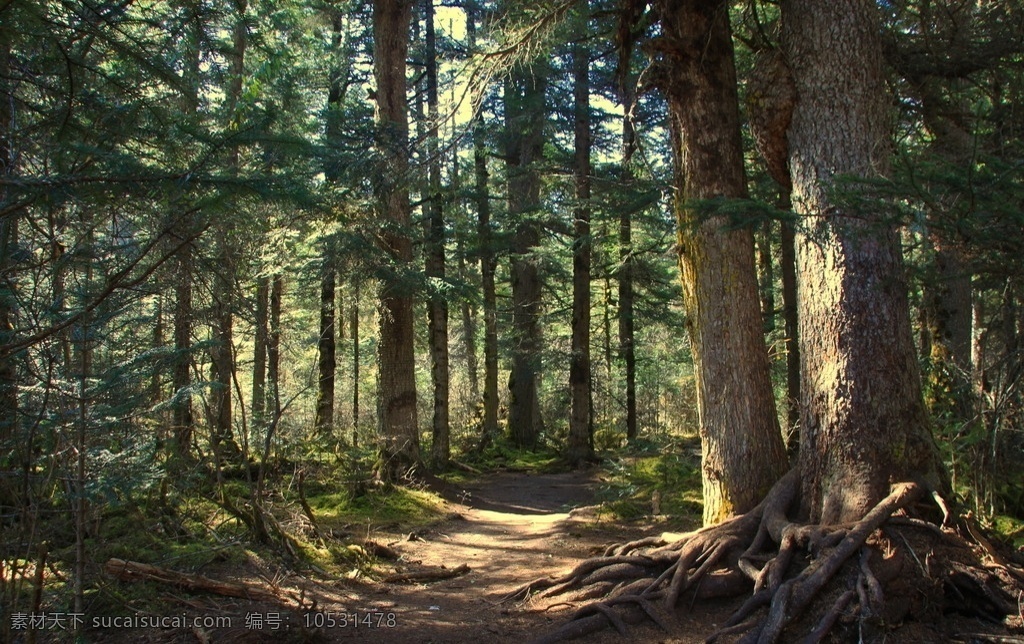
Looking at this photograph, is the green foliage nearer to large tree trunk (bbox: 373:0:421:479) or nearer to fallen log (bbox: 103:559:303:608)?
large tree trunk (bbox: 373:0:421:479)

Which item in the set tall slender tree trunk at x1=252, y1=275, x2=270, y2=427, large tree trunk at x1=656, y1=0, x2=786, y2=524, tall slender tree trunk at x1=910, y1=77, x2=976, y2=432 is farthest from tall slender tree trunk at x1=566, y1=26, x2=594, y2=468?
large tree trunk at x1=656, y1=0, x2=786, y2=524

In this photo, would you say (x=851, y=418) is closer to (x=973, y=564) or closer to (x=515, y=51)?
(x=973, y=564)

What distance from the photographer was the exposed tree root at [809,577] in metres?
4.29

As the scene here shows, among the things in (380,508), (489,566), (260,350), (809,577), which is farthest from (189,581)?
(260,350)

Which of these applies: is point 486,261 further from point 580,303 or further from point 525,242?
point 580,303

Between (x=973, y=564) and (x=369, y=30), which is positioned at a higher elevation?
(x=369, y=30)

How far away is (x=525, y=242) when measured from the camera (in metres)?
18.7

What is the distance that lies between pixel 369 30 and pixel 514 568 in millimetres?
15808

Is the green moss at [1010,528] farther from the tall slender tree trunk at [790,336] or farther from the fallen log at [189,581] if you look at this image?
the fallen log at [189,581]

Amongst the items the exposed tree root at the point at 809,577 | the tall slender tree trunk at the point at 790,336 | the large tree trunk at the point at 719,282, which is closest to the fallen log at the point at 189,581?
the exposed tree root at the point at 809,577

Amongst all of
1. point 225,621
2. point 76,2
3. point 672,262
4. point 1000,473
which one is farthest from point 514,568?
point 672,262

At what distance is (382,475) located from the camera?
35.8ft

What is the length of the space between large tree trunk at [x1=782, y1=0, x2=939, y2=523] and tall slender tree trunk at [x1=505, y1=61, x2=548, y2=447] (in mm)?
10299

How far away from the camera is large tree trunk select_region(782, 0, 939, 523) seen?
16.1 ft
